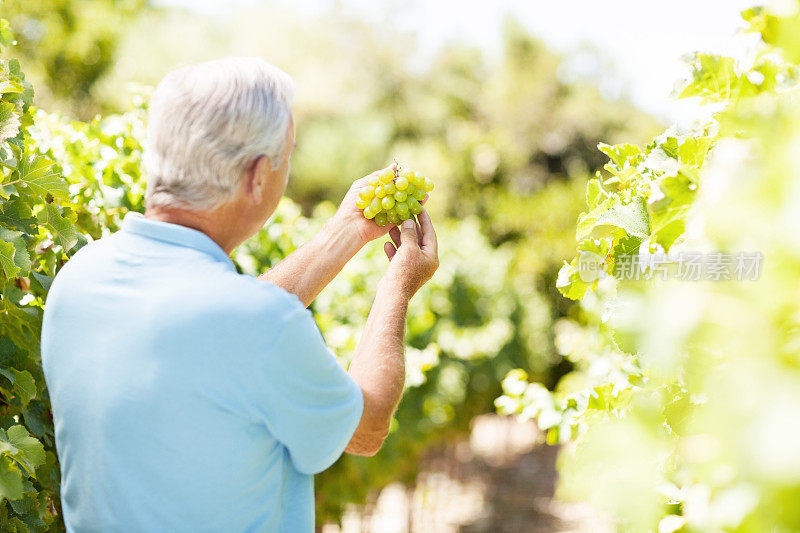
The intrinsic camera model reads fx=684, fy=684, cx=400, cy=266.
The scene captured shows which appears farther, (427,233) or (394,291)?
(427,233)

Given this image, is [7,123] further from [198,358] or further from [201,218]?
[198,358]

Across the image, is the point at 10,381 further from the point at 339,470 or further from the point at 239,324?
the point at 339,470

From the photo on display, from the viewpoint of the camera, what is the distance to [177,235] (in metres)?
1.18

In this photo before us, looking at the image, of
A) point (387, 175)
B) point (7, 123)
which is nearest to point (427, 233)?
point (387, 175)

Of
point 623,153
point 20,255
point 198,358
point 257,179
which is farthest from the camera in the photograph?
point 623,153

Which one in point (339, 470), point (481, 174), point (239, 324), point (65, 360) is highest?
point (481, 174)

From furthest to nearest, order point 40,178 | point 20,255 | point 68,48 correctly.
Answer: point 68,48 < point 40,178 < point 20,255

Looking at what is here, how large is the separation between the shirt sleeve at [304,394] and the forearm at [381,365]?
0.08 m

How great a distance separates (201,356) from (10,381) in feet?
2.43

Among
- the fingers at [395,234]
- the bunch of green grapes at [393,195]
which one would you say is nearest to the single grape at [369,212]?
the bunch of green grapes at [393,195]

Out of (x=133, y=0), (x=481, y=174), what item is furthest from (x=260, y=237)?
(x=133, y=0)

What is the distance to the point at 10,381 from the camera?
5.07 feet

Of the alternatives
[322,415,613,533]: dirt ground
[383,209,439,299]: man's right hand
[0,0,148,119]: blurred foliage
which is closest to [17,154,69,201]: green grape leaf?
[383,209,439,299]: man's right hand

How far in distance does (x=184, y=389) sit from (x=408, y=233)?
0.74 metres
